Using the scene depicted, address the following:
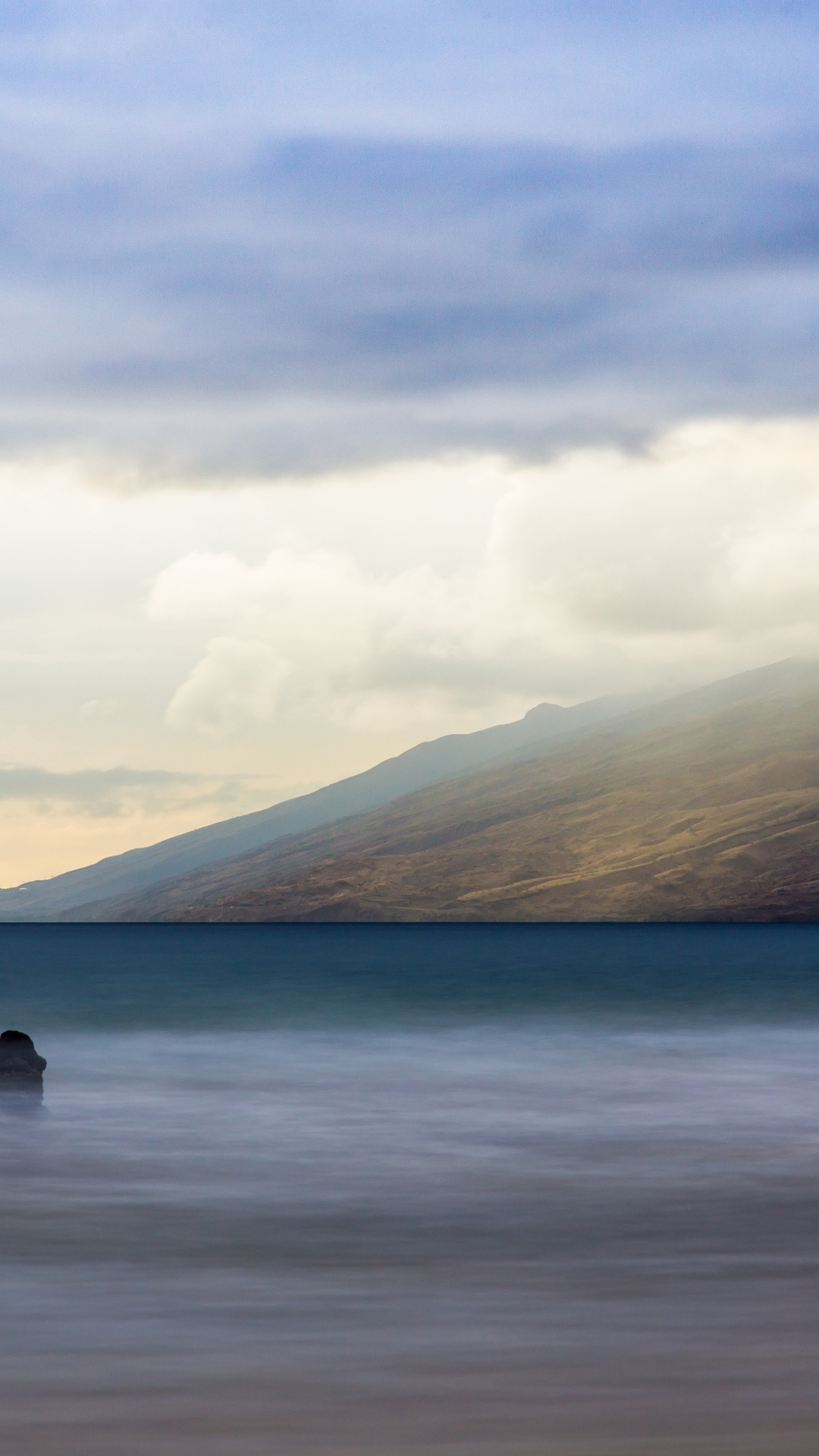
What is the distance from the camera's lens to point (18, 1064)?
44.7 m

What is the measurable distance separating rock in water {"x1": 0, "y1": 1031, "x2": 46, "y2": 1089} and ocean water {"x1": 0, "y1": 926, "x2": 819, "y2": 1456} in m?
1.57

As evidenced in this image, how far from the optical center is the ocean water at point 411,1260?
→ 14789 millimetres

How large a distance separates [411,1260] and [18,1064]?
2542 cm

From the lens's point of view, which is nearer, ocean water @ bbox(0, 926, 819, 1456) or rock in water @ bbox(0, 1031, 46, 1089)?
ocean water @ bbox(0, 926, 819, 1456)

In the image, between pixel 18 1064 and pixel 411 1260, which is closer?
pixel 411 1260

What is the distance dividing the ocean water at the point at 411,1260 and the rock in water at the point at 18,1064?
5.16 feet

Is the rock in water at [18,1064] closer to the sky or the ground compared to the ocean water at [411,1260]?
closer to the sky

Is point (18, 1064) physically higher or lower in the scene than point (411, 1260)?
higher

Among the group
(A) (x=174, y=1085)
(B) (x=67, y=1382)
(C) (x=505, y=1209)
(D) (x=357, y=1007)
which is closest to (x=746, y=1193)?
(C) (x=505, y=1209)

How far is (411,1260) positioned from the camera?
72.9 ft

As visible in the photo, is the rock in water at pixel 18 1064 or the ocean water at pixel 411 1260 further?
the rock in water at pixel 18 1064

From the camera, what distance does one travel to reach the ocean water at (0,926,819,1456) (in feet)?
48.5

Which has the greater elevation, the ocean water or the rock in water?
the rock in water

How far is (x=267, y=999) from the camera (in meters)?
108
